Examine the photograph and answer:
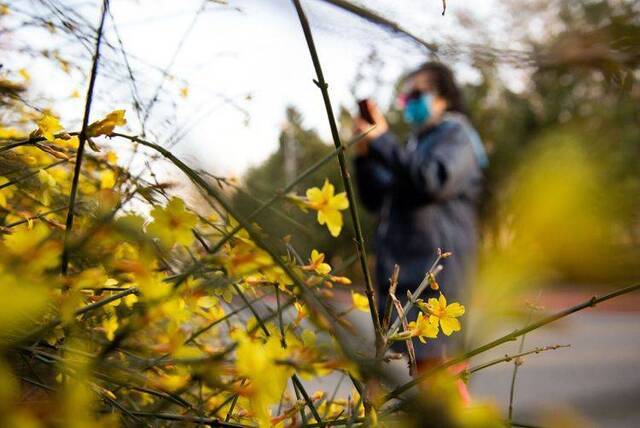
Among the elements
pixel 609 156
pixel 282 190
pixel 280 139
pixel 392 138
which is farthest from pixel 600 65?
pixel 392 138

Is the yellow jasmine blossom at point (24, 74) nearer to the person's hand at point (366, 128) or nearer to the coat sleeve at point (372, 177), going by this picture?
the person's hand at point (366, 128)

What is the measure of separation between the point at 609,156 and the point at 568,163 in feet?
0.18

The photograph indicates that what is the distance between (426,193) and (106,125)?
5.99ft

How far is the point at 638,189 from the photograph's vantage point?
1.00ft

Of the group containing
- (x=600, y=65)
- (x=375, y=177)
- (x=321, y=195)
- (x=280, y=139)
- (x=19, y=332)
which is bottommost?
(x=19, y=332)

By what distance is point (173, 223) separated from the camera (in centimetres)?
60

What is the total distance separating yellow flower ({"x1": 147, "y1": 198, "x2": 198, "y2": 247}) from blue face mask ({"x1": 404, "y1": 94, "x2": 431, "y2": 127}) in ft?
7.49

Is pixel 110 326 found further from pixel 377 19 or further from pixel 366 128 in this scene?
pixel 366 128

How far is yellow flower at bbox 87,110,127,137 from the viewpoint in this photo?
2.08ft

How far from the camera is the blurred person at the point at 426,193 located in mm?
2346

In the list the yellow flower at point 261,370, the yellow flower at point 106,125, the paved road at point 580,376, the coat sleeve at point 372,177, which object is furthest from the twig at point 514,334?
the paved road at point 580,376

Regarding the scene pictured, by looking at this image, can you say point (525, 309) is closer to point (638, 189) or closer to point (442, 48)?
point (638, 189)

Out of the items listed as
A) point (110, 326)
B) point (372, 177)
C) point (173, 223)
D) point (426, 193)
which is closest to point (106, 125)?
point (173, 223)

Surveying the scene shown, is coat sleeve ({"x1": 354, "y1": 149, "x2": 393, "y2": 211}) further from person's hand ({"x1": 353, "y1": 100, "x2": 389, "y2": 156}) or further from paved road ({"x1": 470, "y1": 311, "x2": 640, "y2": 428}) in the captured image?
paved road ({"x1": 470, "y1": 311, "x2": 640, "y2": 428})
